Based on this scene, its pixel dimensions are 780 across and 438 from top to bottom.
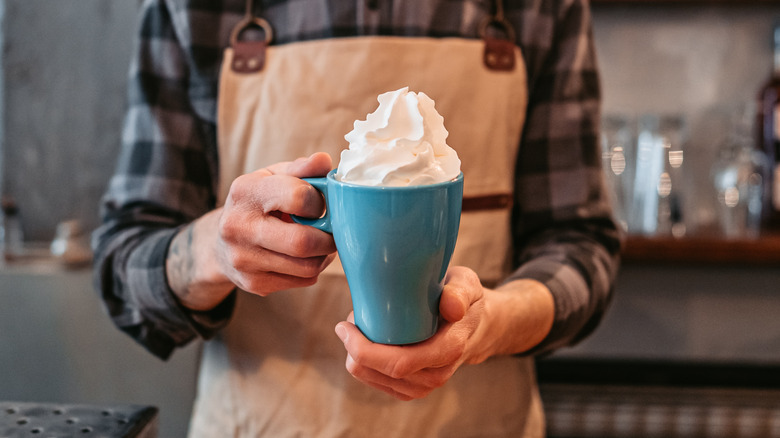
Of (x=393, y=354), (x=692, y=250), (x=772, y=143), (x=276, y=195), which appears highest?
(x=276, y=195)

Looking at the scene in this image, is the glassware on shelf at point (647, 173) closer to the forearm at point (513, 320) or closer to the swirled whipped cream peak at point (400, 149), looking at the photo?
the forearm at point (513, 320)

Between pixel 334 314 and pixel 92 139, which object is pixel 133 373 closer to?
pixel 92 139

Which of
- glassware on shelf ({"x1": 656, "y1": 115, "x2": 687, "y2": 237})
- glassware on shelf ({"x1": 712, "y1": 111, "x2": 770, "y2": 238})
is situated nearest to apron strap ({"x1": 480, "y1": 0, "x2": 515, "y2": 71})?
glassware on shelf ({"x1": 656, "y1": 115, "x2": 687, "y2": 237})

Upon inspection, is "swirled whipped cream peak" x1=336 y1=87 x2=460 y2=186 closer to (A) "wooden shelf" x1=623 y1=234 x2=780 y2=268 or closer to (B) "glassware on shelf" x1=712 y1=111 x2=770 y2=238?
(A) "wooden shelf" x1=623 y1=234 x2=780 y2=268

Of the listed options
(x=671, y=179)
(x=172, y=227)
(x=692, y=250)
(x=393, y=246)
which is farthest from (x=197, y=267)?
(x=671, y=179)

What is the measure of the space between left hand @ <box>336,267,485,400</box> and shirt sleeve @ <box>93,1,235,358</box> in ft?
1.09

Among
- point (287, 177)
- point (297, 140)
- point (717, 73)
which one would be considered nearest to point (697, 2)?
point (717, 73)

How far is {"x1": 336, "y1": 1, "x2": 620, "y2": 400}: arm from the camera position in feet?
2.41

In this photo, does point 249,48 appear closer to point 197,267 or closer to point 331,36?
point 331,36

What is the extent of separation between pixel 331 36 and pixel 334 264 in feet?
1.03

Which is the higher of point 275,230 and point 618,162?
point 275,230

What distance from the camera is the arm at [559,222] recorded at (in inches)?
28.9

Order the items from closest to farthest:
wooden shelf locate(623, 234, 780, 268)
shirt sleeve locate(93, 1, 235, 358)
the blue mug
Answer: the blue mug, shirt sleeve locate(93, 1, 235, 358), wooden shelf locate(623, 234, 780, 268)

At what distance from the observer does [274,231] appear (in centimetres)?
51
